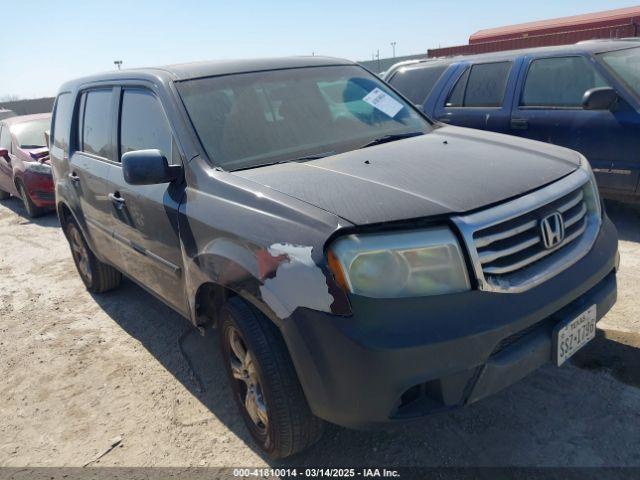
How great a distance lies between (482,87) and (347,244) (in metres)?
4.64

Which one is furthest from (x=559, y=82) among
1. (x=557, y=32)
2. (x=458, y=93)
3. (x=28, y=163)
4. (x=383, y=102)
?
(x=557, y=32)

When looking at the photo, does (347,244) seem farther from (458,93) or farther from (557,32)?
(557,32)

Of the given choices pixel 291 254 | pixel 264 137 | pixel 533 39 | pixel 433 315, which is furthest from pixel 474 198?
pixel 533 39

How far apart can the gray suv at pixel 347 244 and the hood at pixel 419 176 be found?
0.04ft

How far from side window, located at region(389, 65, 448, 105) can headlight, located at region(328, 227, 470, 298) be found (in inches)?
190

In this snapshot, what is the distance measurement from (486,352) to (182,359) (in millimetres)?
2268

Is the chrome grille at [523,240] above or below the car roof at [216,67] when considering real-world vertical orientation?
below

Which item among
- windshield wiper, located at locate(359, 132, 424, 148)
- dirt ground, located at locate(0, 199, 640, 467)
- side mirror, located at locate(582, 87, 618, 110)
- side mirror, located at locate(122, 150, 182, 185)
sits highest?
side mirror, located at locate(122, 150, 182, 185)

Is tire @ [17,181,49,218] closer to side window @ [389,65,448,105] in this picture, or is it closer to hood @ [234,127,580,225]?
side window @ [389,65,448,105]

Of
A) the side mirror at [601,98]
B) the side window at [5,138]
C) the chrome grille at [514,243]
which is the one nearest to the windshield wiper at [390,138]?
the chrome grille at [514,243]

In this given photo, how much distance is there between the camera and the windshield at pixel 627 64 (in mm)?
4938

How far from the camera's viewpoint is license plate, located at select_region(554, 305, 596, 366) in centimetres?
216

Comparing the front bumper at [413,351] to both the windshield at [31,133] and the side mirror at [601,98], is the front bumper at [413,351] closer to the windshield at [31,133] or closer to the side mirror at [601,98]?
A: the side mirror at [601,98]

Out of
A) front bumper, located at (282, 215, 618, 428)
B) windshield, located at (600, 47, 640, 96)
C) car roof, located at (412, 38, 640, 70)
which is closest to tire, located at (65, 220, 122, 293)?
front bumper, located at (282, 215, 618, 428)
